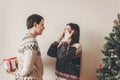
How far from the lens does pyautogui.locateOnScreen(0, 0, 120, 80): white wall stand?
184 cm

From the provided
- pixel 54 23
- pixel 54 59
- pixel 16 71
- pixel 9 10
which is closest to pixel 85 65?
pixel 54 59

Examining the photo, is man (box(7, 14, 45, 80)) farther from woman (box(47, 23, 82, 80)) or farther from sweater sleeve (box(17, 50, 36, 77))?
woman (box(47, 23, 82, 80))

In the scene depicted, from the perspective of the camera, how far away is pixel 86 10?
188 centimetres

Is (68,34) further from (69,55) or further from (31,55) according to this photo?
(31,55)

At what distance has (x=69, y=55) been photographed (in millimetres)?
1616

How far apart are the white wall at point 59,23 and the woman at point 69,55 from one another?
0.62ft

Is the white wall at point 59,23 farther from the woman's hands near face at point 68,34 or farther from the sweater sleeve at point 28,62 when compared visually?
the sweater sleeve at point 28,62

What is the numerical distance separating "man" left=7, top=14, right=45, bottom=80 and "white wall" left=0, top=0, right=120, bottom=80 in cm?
26

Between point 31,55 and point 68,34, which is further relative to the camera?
point 68,34

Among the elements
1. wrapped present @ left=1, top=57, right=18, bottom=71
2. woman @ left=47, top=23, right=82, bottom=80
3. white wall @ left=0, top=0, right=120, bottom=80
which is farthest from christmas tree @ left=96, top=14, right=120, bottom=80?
wrapped present @ left=1, top=57, right=18, bottom=71

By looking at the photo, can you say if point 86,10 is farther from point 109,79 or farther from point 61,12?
point 109,79

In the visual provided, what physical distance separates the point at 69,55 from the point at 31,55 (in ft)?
0.82

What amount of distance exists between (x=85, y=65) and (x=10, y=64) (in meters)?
0.56

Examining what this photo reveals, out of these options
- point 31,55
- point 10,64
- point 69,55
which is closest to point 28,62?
point 31,55
